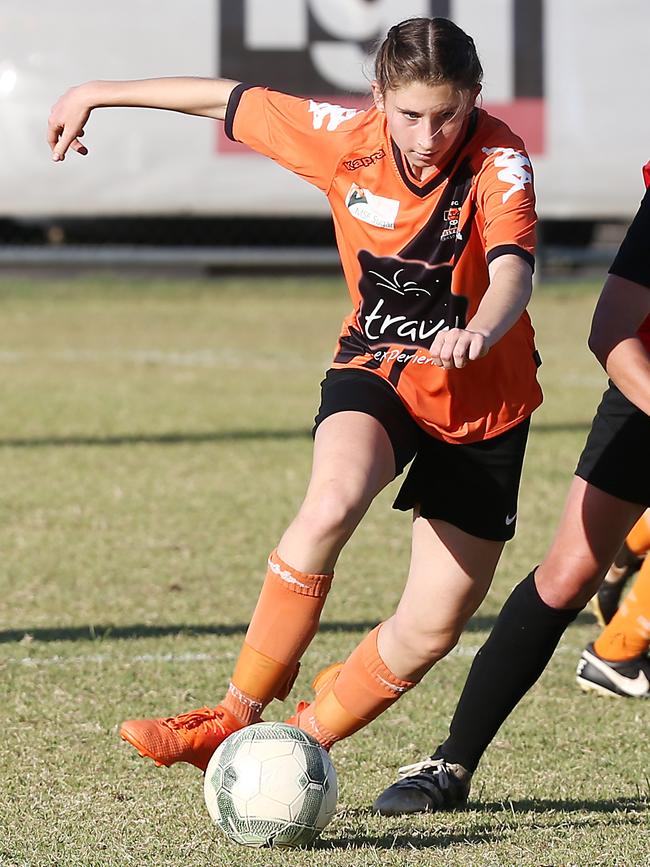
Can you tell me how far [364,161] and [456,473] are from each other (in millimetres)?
771

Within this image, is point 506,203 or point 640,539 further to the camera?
point 640,539

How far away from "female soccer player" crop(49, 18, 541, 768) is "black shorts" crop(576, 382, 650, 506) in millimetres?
172

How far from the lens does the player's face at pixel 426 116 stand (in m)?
3.26

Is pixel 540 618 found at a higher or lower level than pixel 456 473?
lower

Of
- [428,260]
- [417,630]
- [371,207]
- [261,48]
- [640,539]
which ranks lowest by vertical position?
[261,48]

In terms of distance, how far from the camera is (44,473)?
7.70m

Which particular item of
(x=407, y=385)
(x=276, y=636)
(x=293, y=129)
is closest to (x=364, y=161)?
(x=293, y=129)

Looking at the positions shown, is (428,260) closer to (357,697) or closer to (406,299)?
(406,299)

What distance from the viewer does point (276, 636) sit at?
335cm

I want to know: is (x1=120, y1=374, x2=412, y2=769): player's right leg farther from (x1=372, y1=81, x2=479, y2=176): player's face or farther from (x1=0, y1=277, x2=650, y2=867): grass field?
(x1=372, y1=81, x2=479, y2=176): player's face

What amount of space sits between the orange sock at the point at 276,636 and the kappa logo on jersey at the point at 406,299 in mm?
605

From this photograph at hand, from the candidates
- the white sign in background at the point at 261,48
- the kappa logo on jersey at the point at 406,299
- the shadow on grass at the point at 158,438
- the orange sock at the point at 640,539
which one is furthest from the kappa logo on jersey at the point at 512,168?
the white sign in background at the point at 261,48

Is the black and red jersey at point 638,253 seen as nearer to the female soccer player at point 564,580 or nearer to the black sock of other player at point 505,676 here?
the female soccer player at point 564,580

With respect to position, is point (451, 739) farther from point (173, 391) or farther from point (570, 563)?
point (173, 391)
